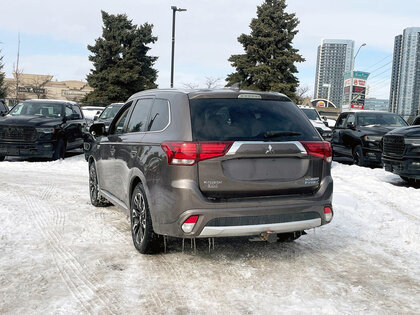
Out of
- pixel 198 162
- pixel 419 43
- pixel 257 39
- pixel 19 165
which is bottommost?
pixel 19 165

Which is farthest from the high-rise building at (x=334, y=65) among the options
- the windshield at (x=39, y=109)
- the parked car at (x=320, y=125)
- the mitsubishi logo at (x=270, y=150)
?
the mitsubishi logo at (x=270, y=150)

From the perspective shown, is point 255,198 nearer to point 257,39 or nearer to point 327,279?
point 327,279

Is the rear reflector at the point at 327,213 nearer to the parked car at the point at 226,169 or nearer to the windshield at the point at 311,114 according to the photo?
the parked car at the point at 226,169

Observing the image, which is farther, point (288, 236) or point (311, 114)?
point (311, 114)

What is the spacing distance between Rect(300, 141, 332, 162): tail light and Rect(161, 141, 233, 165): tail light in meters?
0.84

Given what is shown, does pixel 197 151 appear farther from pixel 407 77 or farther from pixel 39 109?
pixel 407 77

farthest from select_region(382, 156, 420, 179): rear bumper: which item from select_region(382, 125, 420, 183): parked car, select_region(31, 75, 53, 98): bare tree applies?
select_region(31, 75, 53, 98): bare tree

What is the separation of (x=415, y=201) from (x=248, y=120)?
527 cm

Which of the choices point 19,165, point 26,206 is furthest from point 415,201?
point 19,165

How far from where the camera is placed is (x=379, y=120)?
45.2 ft

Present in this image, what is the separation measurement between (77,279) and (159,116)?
1793mm

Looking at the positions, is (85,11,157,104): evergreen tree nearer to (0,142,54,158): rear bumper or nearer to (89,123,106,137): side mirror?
(0,142,54,158): rear bumper

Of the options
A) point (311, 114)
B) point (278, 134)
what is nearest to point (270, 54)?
point (311, 114)

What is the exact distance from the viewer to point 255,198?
3.98m
